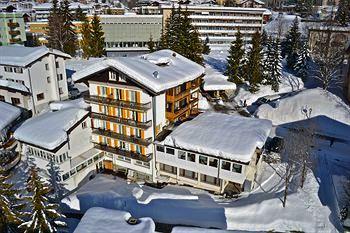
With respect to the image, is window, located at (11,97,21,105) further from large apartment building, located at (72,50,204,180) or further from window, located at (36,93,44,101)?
large apartment building, located at (72,50,204,180)

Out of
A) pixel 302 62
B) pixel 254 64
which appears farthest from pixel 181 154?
pixel 302 62

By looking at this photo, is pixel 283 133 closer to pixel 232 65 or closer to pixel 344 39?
pixel 232 65

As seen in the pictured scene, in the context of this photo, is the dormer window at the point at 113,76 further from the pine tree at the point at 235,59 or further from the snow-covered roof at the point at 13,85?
the pine tree at the point at 235,59

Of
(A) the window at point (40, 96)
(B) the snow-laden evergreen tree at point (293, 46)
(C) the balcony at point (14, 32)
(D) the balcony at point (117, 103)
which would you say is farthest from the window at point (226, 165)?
(C) the balcony at point (14, 32)

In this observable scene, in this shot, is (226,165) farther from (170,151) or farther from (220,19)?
(220,19)

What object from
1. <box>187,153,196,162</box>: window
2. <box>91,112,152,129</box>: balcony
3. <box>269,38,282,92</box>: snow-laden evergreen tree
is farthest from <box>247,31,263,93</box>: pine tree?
<box>91,112,152,129</box>: balcony
